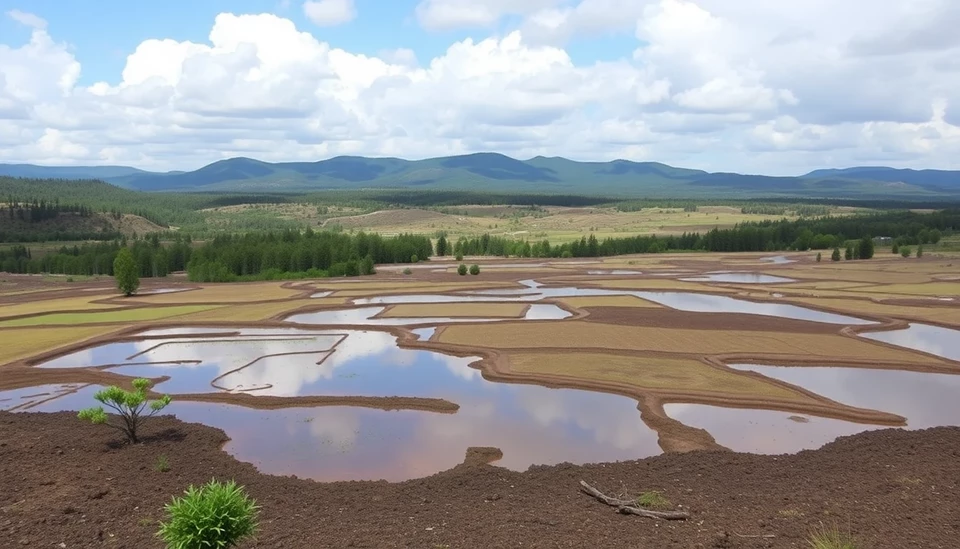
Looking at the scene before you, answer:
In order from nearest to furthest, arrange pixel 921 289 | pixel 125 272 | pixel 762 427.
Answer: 1. pixel 762 427
2. pixel 921 289
3. pixel 125 272

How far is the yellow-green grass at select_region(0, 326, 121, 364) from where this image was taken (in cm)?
4212

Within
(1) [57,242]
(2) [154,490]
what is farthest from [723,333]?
(1) [57,242]

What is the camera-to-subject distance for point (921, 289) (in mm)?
69250

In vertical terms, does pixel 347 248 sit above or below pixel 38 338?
above

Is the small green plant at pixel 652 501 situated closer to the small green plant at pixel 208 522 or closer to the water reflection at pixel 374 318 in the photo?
the small green plant at pixel 208 522

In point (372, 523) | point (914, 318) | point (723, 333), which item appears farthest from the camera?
point (914, 318)

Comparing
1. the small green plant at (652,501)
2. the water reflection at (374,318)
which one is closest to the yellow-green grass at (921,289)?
the water reflection at (374,318)

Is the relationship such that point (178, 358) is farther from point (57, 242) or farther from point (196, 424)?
point (57, 242)

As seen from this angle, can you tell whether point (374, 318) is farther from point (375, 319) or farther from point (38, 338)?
point (38, 338)

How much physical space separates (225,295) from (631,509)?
66612 millimetres

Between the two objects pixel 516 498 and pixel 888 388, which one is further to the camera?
pixel 888 388

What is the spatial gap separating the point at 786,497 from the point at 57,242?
177 metres

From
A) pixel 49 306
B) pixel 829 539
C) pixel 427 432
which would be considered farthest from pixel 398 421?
pixel 49 306

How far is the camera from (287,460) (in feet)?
77.4
